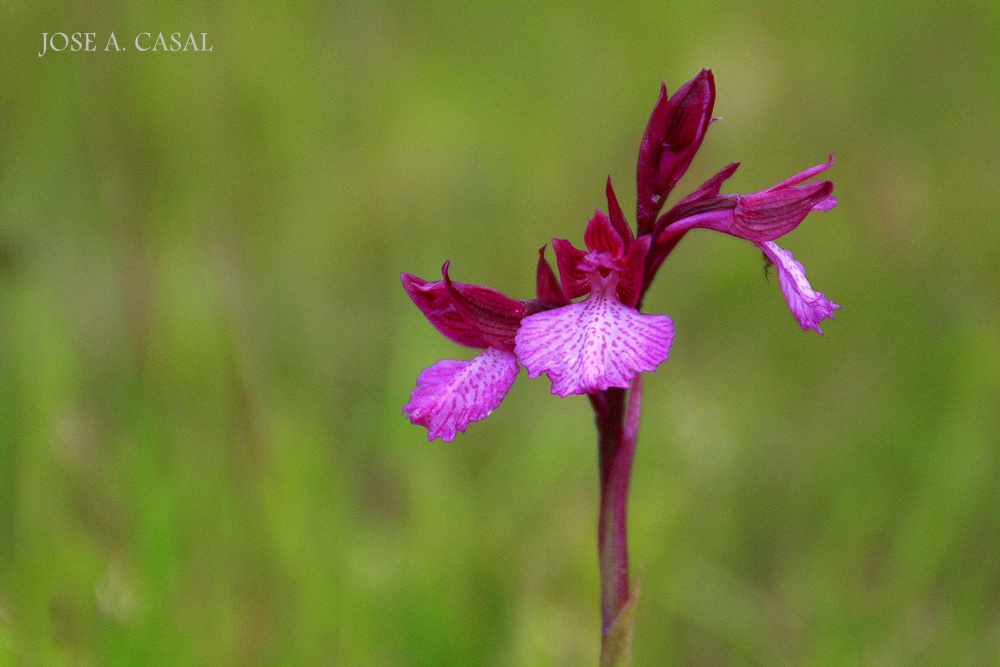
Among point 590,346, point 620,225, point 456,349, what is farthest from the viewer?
point 456,349

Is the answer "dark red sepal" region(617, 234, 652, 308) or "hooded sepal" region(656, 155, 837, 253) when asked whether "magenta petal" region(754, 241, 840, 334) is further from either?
"dark red sepal" region(617, 234, 652, 308)

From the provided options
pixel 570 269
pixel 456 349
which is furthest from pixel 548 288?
pixel 456 349

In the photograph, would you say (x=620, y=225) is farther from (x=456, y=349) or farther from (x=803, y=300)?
(x=456, y=349)

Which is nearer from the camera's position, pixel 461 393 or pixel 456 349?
pixel 461 393

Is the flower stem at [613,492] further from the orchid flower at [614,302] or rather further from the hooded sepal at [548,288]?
the hooded sepal at [548,288]

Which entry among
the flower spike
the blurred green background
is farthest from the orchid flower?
the blurred green background

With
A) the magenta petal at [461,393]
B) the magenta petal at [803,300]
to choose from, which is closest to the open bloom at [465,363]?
the magenta petal at [461,393]

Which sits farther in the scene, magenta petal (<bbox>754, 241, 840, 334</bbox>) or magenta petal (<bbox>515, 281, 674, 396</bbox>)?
magenta petal (<bbox>754, 241, 840, 334</bbox>)
